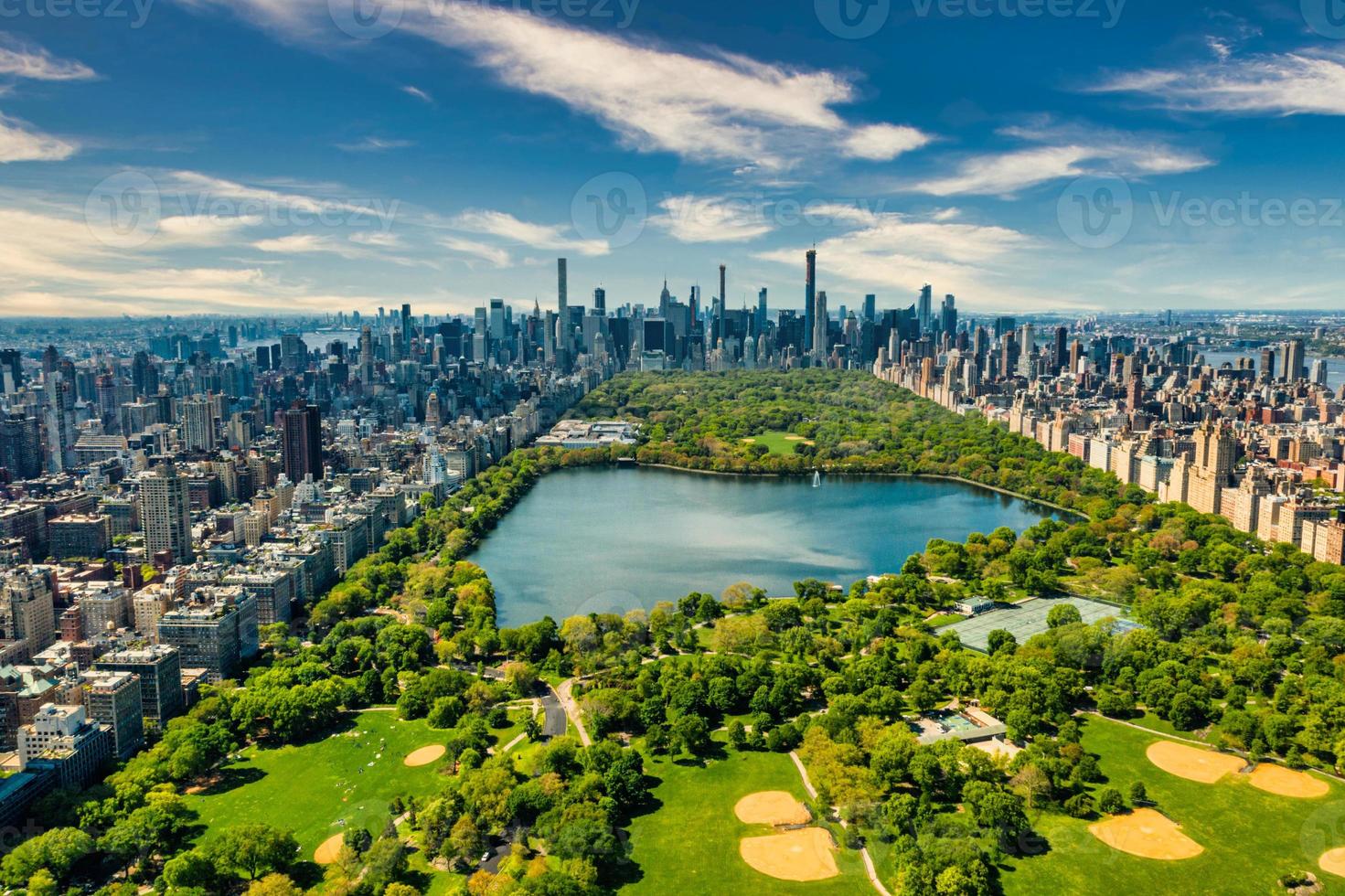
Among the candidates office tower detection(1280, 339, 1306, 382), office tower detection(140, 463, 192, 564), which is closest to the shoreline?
office tower detection(140, 463, 192, 564)

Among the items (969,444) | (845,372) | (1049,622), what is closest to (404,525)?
(1049,622)

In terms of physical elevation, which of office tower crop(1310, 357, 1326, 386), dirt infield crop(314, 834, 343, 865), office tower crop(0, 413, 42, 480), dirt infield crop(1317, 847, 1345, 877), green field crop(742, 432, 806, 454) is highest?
office tower crop(1310, 357, 1326, 386)

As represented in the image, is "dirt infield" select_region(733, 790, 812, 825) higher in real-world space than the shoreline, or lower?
lower

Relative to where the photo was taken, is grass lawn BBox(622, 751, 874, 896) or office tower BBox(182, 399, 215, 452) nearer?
grass lawn BBox(622, 751, 874, 896)

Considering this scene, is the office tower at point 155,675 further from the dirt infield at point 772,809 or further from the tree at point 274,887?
the dirt infield at point 772,809

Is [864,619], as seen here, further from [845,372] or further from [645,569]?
[845,372]

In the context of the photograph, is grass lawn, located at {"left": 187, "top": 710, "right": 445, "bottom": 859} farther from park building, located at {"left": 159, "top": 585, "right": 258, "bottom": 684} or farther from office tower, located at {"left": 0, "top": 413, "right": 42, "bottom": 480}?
office tower, located at {"left": 0, "top": 413, "right": 42, "bottom": 480}

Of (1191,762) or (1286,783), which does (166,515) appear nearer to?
(1191,762)
